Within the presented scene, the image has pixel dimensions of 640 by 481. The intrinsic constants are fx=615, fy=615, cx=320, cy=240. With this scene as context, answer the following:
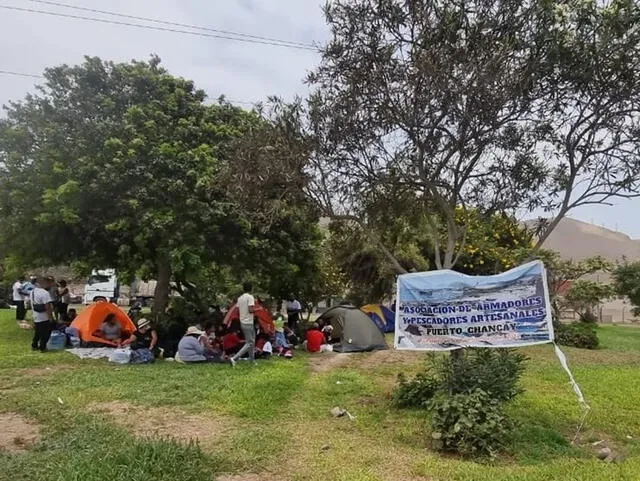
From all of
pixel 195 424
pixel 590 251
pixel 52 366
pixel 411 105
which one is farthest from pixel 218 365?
pixel 590 251

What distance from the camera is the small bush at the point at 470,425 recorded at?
243 inches

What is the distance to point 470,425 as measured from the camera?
6211 millimetres

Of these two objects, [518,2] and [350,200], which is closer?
[518,2]

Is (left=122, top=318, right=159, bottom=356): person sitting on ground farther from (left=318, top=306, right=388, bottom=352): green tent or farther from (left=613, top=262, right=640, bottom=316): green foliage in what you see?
(left=613, top=262, right=640, bottom=316): green foliage

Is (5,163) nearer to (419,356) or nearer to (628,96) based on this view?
(419,356)

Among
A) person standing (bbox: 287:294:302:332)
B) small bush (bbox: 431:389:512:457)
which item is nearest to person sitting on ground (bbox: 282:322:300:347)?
person standing (bbox: 287:294:302:332)

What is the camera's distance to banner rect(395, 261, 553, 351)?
6.81m

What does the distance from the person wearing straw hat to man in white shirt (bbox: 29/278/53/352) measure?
2868mm

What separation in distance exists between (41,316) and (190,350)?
331cm

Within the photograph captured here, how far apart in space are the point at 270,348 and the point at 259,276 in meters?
2.20

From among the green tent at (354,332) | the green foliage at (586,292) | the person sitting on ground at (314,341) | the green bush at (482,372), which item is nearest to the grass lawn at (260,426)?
the green bush at (482,372)

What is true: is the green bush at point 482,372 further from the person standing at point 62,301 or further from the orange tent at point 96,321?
the person standing at point 62,301

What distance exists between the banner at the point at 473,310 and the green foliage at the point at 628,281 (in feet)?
77.0

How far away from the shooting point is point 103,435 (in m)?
6.20
